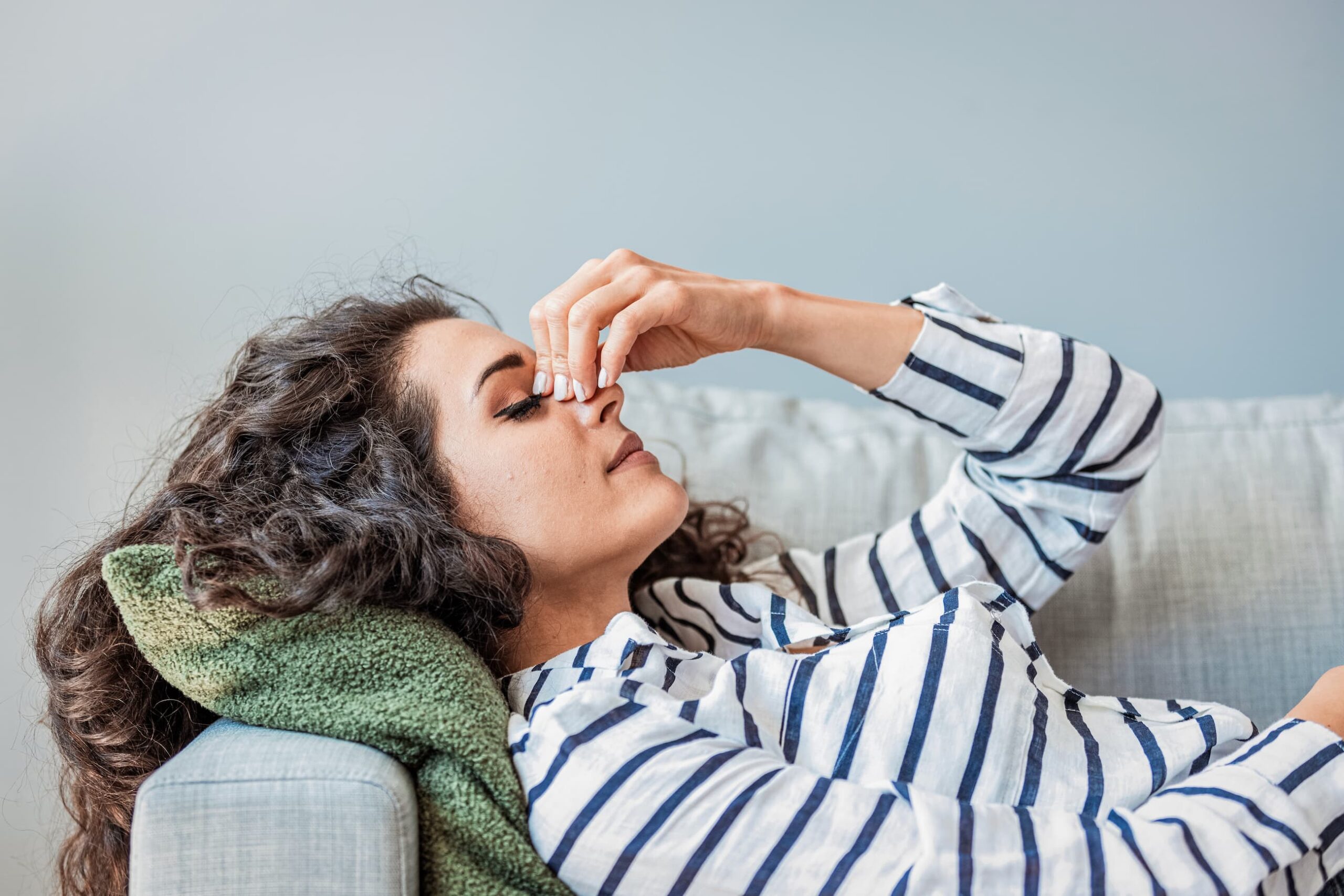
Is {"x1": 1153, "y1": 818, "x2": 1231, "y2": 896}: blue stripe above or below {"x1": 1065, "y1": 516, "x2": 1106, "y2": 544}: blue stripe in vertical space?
below

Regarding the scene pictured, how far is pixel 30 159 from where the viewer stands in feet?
4.52

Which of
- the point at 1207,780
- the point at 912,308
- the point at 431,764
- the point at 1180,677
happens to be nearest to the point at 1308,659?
the point at 1180,677

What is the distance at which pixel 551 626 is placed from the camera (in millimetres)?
964

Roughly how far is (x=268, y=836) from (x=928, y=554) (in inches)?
30.2

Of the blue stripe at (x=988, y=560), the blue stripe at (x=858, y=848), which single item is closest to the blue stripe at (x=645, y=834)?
the blue stripe at (x=858, y=848)

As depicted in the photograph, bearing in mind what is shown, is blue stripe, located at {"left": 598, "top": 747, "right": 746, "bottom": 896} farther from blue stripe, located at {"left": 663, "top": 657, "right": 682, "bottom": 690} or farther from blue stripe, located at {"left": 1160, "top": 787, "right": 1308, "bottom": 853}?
blue stripe, located at {"left": 1160, "top": 787, "right": 1308, "bottom": 853}

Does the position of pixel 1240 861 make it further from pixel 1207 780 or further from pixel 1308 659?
pixel 1308 659

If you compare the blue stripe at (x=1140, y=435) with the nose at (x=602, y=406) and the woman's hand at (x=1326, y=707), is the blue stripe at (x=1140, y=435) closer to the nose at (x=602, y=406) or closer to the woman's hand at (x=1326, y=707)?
the woman's hand at (x=1326, y=707)

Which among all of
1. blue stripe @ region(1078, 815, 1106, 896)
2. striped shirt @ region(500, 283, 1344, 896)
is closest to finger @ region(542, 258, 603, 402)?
striped shirt @ region(500, 283, 1344, 896)

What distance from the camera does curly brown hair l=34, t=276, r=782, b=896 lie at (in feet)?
2.53

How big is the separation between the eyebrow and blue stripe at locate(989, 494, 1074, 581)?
1.90 feet

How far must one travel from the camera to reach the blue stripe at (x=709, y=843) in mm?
670

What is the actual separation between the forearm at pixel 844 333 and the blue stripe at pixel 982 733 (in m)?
0.35

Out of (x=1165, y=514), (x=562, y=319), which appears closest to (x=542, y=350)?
(x=562, y=319)
